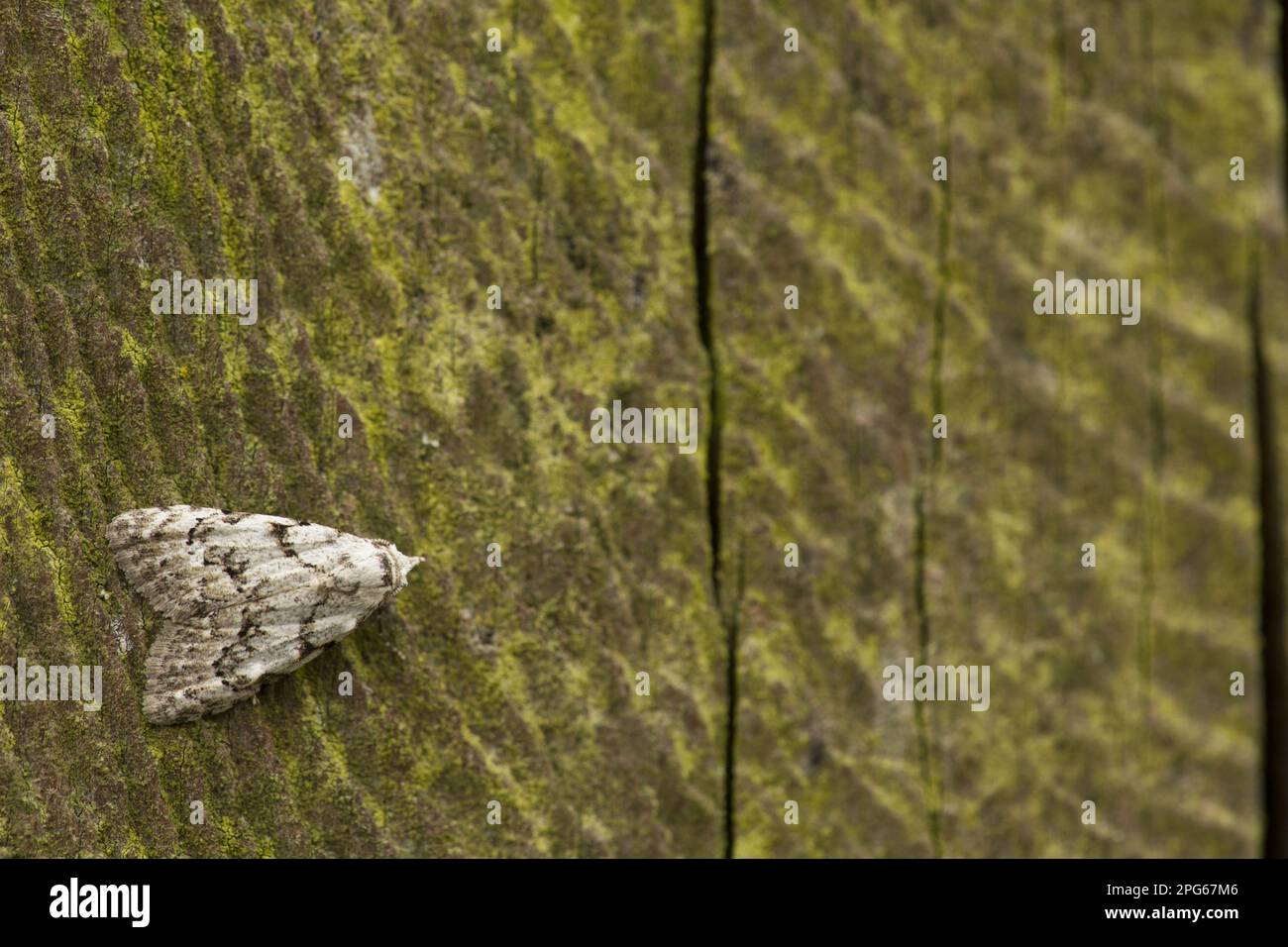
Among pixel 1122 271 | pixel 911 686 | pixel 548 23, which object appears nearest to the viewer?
pixel 548 23

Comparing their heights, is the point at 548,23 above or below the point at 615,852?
above

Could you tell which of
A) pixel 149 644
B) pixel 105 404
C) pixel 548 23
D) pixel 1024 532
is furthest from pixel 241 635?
pixel 1024 532

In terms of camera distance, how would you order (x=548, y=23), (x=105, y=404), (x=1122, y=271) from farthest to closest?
(x=1122, y=271), (x=548, y=23), (x=105, y=404)

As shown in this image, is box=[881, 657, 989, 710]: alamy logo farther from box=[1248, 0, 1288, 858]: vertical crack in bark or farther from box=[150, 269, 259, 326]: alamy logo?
box=[150, 269, 259, 326]: alamy logo

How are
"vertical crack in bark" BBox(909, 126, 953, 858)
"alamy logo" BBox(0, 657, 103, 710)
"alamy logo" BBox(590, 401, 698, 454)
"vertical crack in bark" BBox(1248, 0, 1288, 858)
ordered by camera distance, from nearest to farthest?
"alamy logo" BBox(0, 657, 103, 710)
"alamy logo" BBox(590, 401, 698, 454)
"vertical crack in bark" BBox(909, 126, 953, 858)
"vertical crack in bark" BBox(1248, 0, 1288, 858)

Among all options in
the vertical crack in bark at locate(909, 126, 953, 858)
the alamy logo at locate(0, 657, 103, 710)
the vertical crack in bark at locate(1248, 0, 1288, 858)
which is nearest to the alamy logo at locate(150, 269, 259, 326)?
the alamy logo at locate(0, 657, 103, 710)
